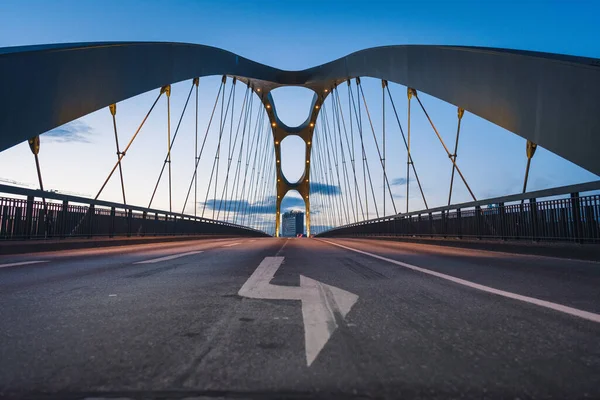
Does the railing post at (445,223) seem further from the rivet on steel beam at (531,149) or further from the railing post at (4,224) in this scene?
the railing post at (4,224)

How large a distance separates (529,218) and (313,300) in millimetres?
8146

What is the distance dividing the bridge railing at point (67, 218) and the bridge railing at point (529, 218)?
455 inches

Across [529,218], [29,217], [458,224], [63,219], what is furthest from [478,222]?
[29,217]

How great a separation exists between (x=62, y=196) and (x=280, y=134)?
5637 centimetres

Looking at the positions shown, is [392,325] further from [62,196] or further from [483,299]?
[62,196]

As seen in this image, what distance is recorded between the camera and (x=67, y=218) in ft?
37.3

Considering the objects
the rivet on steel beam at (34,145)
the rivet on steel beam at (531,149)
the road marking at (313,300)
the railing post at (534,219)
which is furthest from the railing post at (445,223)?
the rivet on steel beam at (34,145)

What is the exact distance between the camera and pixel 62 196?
414 inches

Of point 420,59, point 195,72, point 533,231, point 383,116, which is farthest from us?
point 383,116

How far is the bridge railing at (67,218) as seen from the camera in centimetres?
927

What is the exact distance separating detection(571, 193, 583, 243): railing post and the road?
4639mm

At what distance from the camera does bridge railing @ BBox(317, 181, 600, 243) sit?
7480 mm

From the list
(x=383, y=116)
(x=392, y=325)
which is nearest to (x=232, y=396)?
(x=392, y=325)

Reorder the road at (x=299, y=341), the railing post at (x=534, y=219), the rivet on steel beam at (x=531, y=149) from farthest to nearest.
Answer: the rivet on steel beam at (x=531, y=149) < the railing post at (x=534, y=219) < the road at (x=299, y=341)
